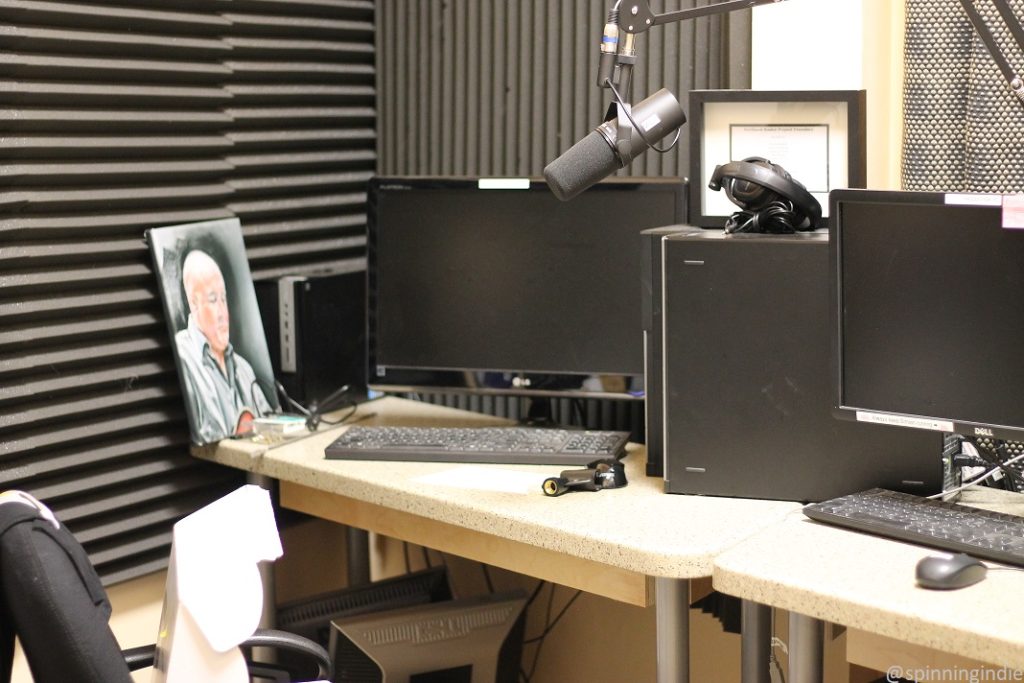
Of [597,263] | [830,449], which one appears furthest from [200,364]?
[830,449]

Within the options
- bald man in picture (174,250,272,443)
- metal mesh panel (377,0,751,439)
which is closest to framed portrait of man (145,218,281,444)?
bald man in picture (174,250,272,443)

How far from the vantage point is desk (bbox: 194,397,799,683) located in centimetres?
194

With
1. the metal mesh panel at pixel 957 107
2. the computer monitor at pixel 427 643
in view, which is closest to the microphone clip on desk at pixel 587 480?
the computer monitor at pixel 427 643

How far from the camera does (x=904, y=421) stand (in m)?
1.92

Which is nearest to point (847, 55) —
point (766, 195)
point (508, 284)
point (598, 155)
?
point (766, 195)

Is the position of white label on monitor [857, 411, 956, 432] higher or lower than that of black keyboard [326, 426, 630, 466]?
higher

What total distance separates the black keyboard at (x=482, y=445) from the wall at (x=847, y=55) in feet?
2.66

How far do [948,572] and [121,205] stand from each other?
186 centimetres

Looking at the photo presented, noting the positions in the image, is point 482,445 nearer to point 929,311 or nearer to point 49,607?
point 929,311

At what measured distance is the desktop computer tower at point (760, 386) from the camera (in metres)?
2.03

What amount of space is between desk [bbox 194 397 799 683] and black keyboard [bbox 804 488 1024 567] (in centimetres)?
12

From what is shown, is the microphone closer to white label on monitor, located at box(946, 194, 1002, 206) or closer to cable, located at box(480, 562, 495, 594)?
white label on monitor, located at box(946, 194, 1002, 206)

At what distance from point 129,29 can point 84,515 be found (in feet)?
3.51

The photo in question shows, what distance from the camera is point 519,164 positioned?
298 centimetres
